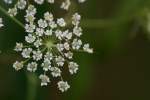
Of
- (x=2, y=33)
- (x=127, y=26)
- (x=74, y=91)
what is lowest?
(x=74, y=91)

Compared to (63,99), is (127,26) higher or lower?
higher

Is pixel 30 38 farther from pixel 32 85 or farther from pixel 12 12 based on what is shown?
pixel 32 85

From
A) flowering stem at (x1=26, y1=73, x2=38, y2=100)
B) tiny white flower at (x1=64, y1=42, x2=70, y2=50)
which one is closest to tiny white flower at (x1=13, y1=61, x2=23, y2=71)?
A: tiny white flower at (x1=64, y1=42, x2=70, y2=50)

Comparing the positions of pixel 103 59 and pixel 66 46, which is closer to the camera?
pixel 66 46

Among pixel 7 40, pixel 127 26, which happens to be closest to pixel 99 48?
pixel 127 26

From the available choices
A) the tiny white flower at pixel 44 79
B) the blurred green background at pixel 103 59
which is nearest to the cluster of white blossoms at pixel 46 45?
the tiny white flower at pixel 44 79

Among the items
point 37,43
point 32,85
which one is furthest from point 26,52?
point 32,85

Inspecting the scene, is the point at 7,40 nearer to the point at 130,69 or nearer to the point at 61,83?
the point at 61,83

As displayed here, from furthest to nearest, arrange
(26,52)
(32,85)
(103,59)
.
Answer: (103,59) → (32,85) → (26,52)
